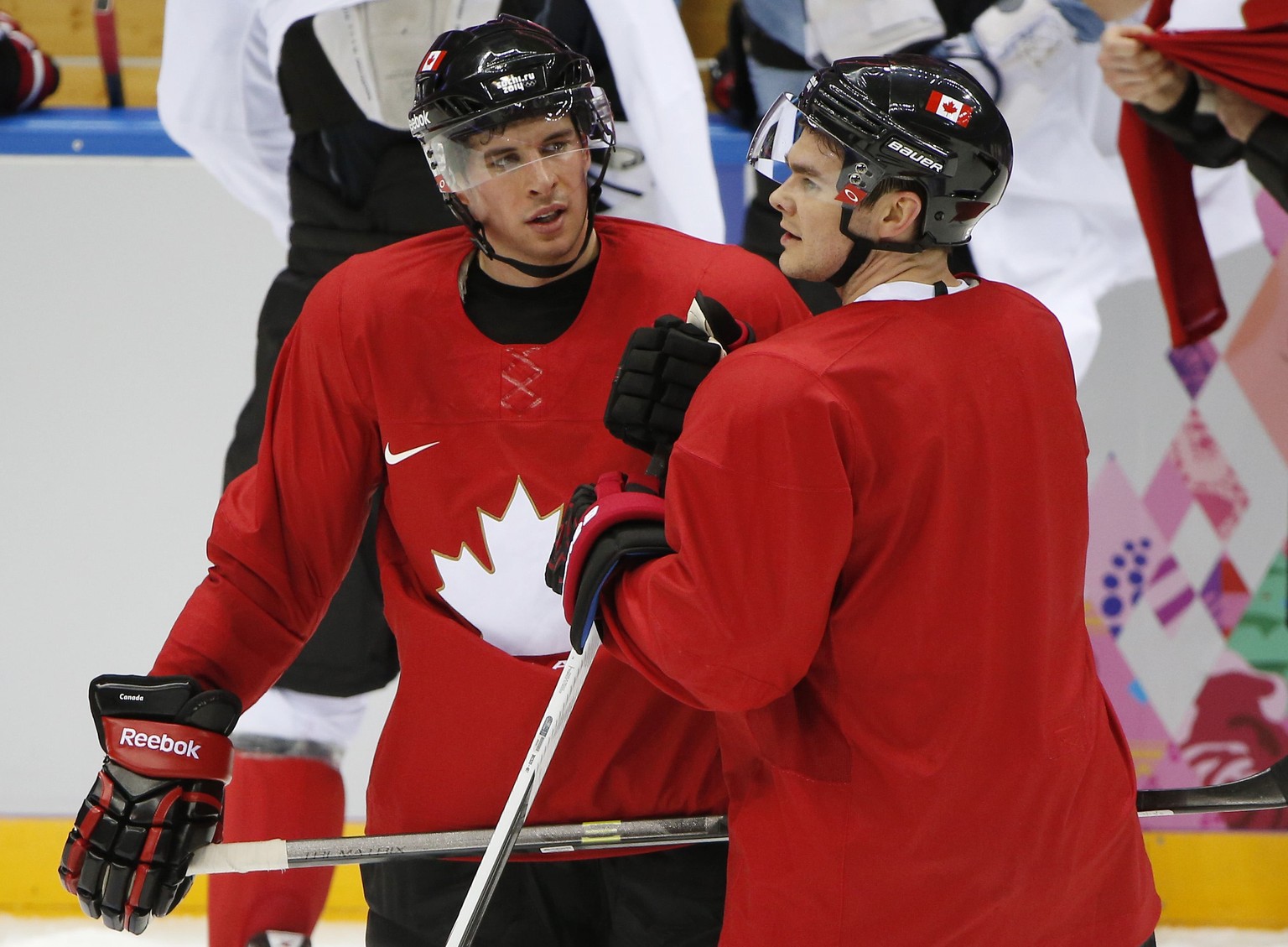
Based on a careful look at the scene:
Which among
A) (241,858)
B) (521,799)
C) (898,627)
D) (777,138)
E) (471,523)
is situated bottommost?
(241,858)

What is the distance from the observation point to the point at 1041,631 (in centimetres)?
129

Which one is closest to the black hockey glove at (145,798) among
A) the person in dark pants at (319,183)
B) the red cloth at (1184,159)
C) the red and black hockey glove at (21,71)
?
the person in dark pants at (319,183)

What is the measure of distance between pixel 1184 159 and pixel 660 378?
1.41 meters

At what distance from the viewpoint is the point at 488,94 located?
5.07 ft

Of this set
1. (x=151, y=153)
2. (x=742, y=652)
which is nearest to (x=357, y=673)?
(x=151, y=153)

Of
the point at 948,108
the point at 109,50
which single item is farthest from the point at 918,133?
the point at 109,50

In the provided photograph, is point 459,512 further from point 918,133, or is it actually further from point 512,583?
point 918,133

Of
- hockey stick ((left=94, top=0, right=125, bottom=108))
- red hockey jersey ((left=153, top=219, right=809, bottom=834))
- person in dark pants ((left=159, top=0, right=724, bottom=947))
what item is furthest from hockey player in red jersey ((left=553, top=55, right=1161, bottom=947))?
hockey stick ((left=94, top=0, right=125, bottom=108))

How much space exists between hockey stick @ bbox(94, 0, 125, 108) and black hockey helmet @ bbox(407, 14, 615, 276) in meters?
1.25

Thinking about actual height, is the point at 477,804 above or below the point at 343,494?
below

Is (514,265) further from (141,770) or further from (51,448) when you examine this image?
(51,448)

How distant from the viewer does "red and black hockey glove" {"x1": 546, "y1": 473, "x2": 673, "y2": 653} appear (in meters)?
1.28

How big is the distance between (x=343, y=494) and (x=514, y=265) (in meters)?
0.34

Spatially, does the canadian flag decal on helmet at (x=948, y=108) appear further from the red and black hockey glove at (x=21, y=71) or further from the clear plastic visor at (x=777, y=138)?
the red and black hockey glove at (x=21, y=71)
